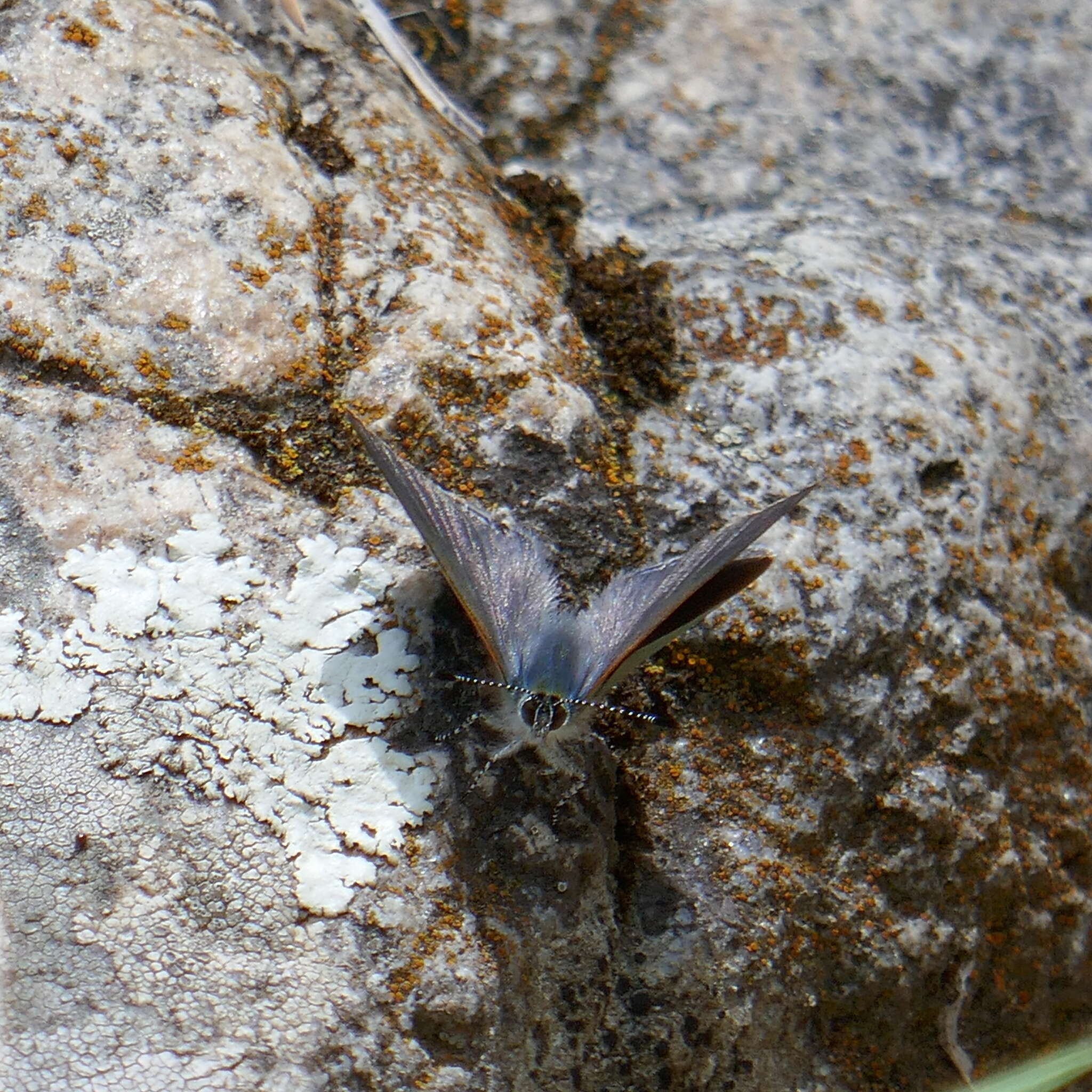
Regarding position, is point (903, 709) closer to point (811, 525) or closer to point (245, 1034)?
point (811, 525)

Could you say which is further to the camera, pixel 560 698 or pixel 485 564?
Result: pixel 485 564

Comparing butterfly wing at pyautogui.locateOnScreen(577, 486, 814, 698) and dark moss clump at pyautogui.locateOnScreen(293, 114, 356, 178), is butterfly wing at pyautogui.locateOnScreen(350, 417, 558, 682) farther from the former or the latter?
dark moss clump at pyautogui.locateOnScreen(293, 114, 356, 178)

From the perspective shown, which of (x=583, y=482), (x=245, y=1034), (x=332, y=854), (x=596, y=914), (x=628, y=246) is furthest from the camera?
(x=628, y=246)

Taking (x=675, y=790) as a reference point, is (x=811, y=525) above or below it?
above

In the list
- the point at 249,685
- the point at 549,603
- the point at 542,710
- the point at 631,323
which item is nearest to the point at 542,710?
the point at 542,710

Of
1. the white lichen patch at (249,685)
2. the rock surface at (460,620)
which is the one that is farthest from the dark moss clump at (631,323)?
the white lichen patch at (249,685)

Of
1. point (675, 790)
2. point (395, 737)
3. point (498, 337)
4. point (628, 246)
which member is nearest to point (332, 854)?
point (395, 737)

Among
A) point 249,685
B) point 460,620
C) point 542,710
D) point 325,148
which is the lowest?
point 249,685

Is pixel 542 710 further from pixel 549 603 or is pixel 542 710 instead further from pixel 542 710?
pixel 549 603
